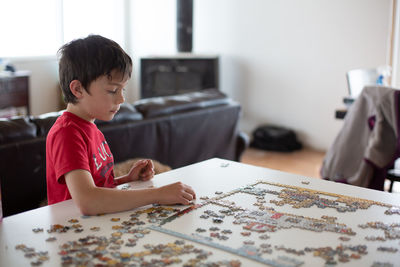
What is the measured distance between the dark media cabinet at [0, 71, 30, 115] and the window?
527mm

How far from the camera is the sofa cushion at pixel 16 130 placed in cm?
246

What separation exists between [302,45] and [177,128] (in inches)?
111

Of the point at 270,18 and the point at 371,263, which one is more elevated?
the point at 270,18

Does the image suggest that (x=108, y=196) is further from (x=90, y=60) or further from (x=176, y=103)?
(x=176, y=103)

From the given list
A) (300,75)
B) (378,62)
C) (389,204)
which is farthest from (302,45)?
(389,204)

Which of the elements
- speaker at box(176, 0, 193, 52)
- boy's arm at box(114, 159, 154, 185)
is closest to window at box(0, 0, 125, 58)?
speaker at box(176, 0, 193, 52)

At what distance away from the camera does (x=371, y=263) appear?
1.08 metres

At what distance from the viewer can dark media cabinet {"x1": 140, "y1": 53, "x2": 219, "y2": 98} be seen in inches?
253

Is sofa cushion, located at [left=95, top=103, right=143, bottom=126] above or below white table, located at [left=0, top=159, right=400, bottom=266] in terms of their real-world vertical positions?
above

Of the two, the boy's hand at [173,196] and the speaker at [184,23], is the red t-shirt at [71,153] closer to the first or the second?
the boy's hand at [173,196]

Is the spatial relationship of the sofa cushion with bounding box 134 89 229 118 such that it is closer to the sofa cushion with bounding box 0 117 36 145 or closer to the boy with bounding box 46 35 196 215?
the sofa cushion with bounding box 0 117 36 145

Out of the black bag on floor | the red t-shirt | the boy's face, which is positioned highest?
the boy's face

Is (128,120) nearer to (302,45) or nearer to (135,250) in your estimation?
(135,250)

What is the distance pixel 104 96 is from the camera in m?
1.49
